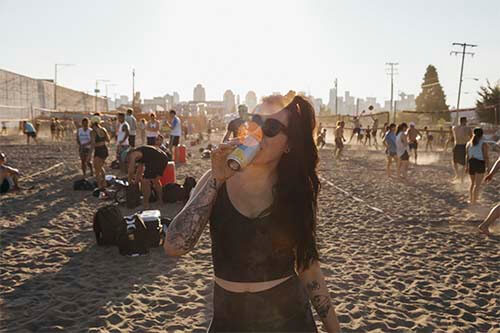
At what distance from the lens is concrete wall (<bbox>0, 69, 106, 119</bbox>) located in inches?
1826

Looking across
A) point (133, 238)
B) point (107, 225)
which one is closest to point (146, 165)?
point (107, 225)

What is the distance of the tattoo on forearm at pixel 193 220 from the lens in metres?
1.78

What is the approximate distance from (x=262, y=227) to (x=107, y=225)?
5.21m

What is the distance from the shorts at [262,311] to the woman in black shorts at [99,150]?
383 inches

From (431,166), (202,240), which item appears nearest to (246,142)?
(202,240)

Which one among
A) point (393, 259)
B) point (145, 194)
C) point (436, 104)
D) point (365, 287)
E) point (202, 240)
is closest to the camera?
point (365, 287)

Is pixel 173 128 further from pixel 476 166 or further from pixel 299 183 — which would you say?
pixel 299 183

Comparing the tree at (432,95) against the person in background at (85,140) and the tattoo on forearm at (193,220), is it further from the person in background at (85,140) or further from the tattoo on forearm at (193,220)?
the tattoo on forearm at (193,220)

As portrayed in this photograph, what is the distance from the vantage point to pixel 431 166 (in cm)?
1908

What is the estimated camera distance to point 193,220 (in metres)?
1.78

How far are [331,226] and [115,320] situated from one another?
189 inches

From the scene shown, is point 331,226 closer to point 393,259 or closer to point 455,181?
point 393,259

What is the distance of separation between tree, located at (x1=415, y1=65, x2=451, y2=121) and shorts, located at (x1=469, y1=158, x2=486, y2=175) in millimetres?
67086

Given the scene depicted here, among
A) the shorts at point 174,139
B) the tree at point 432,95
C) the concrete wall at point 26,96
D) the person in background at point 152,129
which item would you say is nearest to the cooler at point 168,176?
the person in background at point 152,129
